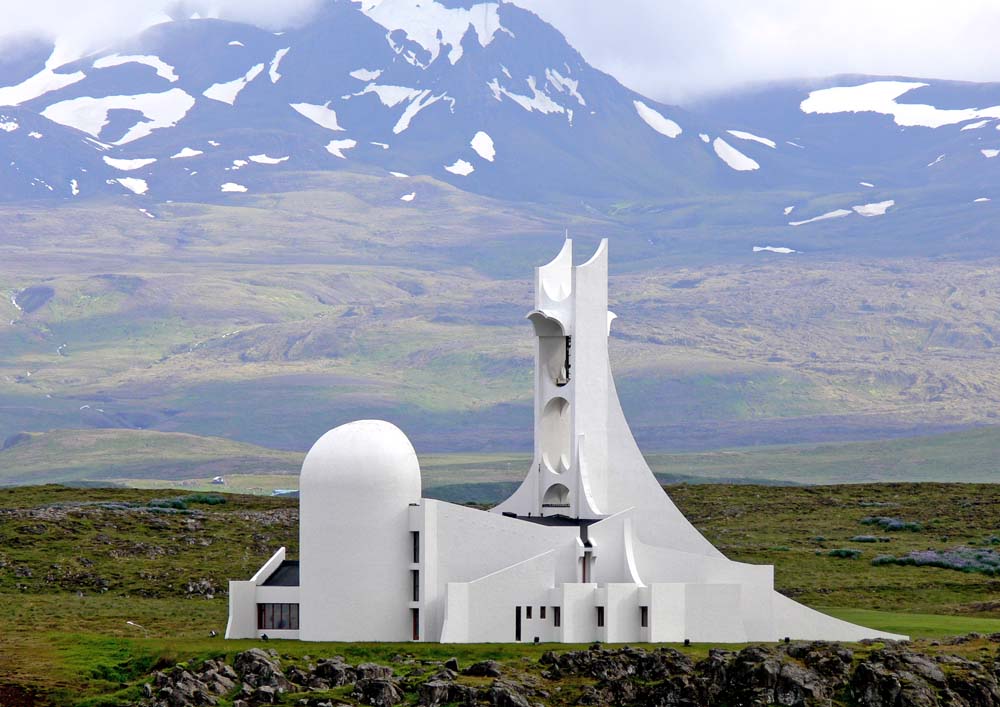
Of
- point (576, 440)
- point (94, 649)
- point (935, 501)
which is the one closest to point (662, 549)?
point (576, 440)

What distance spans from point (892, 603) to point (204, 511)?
37485mm

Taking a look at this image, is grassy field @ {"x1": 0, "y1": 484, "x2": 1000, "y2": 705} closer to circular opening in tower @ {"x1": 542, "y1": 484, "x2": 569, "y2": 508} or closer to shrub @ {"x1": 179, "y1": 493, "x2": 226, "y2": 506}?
shrub @ {"x1": 179, "y1": 493, "x2": 226, "y2": 506}

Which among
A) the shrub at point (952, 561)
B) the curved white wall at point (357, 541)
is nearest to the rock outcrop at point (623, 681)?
the curved white wall at point (357, 541)

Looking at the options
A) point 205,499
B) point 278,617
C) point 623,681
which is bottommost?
point 623,681

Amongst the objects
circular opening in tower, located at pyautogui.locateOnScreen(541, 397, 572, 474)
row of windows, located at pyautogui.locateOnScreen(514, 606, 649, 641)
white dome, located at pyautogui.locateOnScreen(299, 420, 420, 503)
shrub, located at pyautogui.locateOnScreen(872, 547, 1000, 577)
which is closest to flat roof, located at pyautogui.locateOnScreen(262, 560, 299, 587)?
white dome, located at pyautogui.locateOnScreen(299, 420, 420, 503)

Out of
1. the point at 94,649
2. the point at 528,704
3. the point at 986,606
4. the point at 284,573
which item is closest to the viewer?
the point at 528,704

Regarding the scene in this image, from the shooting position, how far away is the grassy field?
56.4 metres

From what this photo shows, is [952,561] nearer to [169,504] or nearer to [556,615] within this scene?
Result: [556,615]

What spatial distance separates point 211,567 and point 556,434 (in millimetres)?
19775

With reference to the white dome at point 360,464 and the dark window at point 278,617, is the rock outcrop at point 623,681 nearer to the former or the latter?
the dark window at point 278,617

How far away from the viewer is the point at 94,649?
190 ft

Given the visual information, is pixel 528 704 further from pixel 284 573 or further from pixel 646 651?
pixel 284 573

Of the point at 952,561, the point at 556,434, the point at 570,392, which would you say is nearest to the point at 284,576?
the point at 570,392

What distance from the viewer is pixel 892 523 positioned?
3780 inches
